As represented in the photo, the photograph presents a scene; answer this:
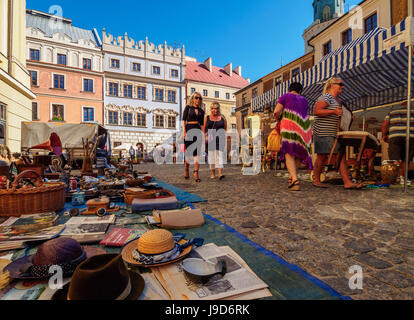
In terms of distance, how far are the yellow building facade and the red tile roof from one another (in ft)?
80.6

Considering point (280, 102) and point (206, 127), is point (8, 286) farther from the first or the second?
point (206, 127)

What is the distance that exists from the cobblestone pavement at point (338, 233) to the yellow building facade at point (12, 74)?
9.67 meters

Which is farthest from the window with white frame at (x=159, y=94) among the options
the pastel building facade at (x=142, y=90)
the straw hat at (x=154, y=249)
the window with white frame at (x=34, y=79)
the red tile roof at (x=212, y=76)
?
the straw hat at (x=154, y=249)

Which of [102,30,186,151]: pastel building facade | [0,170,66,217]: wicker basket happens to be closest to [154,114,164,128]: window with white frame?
[102,30,186,151]: pastel building facade

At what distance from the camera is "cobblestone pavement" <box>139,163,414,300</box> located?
1247 millimetres

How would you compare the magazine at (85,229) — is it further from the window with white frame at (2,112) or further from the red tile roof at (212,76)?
the red tile roof at (212,76)

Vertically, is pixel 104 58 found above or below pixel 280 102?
above

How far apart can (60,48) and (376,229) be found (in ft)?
103

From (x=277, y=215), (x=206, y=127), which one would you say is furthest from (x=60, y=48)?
(x=277, y=215)

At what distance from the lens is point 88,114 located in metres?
25.5

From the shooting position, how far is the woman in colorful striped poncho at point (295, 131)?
4.34 m

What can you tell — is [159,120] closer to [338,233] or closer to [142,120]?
[142,120]

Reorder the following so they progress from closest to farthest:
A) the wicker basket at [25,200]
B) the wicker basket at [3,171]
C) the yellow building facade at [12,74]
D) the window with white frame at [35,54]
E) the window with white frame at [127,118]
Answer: the wicker basket at [25,200] → the wicker basket at [3,171] → the yellow building facade at [12,74] → the window with white frame at [35,54] → the window with white frame at [127,118]

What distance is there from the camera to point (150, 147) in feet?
92.6
